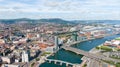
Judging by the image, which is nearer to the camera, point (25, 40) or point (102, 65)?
point (102, 65)

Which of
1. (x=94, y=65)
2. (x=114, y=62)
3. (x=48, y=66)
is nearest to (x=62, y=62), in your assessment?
(x=48, y=66)

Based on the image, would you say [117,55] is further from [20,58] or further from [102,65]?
[20,58]

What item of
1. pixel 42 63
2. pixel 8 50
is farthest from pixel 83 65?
pixel 8 50

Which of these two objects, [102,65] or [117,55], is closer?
[102,65]

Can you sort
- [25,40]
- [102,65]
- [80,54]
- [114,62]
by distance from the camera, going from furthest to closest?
[25,40], [80,54], [114,62], [102,65]

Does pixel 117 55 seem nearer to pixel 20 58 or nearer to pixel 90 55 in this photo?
pixel 90 55

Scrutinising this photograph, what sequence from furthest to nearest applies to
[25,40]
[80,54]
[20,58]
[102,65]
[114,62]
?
1. [25,40]
2. [80,54]
3. [20,58]
4. [114,62]
5. [102,65]

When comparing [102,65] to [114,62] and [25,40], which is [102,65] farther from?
[25,40]

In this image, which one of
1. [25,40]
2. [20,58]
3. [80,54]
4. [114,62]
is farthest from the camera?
[25,40]

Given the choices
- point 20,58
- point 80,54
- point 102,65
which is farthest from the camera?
point 80,54
